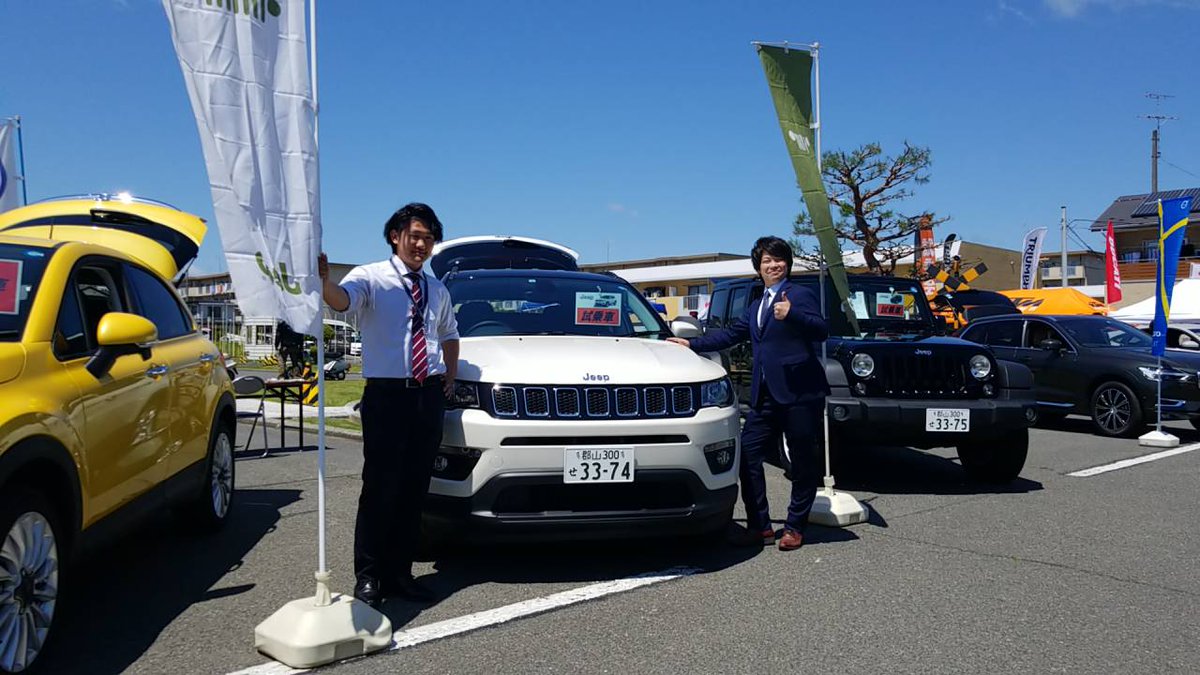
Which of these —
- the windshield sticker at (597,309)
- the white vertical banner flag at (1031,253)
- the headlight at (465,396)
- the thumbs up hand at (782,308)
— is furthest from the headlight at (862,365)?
the white vertical banner flag at (1031,253)

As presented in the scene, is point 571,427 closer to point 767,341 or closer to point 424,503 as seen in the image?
point 424,503

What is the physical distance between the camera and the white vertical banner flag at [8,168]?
9.90 meters

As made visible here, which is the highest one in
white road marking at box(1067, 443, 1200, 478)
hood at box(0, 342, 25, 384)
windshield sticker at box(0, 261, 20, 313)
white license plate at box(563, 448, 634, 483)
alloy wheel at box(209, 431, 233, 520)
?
windshield sticker at box(0, 261, 20, 313)

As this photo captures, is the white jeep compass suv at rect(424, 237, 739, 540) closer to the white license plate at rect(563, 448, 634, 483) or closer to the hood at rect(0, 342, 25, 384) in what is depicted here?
the white license plate at rect(563, 448, 634, 483)

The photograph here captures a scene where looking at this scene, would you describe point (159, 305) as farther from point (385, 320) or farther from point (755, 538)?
point (755, 538)

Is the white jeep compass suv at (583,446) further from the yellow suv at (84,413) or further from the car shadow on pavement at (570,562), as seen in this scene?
the yellow suv at (84,413)

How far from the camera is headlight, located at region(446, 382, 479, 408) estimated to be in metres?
4.17

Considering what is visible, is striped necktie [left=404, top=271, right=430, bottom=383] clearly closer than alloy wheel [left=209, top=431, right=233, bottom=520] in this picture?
Yes

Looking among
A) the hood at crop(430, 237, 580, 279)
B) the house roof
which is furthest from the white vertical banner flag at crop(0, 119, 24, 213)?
the house roof

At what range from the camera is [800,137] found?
6176 mm

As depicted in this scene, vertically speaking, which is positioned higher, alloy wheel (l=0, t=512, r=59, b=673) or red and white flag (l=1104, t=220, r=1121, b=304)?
Result: red and white flag (l=1104, t=220, r=1121, b=304)

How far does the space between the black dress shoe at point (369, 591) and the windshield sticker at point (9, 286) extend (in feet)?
5.78

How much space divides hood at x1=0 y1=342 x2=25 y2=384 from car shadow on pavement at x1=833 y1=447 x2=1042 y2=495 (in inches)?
226

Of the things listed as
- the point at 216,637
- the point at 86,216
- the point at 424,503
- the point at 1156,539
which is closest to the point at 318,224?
the point at 424,503
